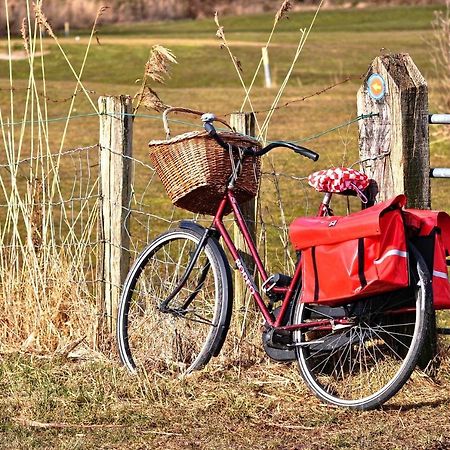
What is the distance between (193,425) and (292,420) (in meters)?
0.44

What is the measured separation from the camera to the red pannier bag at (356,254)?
4949mm

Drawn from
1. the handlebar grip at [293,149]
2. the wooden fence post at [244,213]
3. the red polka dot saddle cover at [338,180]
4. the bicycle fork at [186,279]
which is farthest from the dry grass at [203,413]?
the handlebar grip at [293,149]

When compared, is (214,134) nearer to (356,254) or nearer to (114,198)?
(356,254)

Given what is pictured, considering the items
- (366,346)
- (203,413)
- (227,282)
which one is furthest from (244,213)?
(203,413)

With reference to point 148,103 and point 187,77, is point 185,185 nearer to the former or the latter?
point 148,103

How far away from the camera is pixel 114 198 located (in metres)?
6.57

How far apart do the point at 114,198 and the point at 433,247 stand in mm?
2030

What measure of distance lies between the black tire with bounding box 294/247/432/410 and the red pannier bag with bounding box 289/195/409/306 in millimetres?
140

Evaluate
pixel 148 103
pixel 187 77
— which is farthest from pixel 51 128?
pixel 148 103

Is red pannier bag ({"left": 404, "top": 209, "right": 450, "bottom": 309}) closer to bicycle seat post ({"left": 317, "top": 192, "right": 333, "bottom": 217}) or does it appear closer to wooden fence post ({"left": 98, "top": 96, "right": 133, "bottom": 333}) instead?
bicycle seat post ({"left": 317, "top": 192, "right": 333, "bottom": 217})

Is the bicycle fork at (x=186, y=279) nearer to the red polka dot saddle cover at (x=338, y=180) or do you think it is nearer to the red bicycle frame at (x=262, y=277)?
the red bicycle frame at (x=262, y=277)

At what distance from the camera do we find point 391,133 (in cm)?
577

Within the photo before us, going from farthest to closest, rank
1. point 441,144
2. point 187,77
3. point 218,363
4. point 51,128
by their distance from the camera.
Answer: point 187,77 → point 51,128 → point 441,144 → point 218,363

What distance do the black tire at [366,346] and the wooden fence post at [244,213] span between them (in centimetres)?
63
